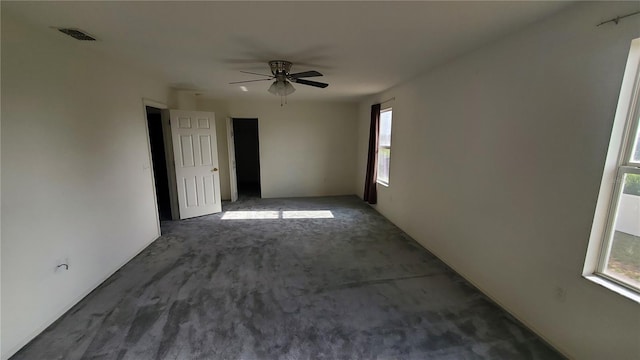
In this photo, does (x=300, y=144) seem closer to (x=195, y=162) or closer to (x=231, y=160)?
(x=231, y=160)

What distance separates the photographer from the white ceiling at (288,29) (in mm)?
1688

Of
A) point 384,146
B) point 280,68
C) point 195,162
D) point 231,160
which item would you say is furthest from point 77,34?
point 384,146

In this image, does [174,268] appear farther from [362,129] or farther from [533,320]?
[362,129]

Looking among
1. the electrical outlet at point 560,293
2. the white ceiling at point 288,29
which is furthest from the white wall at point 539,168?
the white ceiling at point 288,29

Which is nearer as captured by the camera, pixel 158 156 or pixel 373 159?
pixel 373 159

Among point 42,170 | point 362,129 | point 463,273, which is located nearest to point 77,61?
point 42,170

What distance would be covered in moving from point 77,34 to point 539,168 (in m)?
3.85

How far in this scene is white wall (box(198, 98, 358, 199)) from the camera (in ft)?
19.4

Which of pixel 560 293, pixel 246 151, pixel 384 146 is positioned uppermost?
pixel 384 146

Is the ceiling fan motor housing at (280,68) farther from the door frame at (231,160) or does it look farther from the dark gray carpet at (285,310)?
the door frame at (231,160)

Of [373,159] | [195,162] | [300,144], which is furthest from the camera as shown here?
[300,144]

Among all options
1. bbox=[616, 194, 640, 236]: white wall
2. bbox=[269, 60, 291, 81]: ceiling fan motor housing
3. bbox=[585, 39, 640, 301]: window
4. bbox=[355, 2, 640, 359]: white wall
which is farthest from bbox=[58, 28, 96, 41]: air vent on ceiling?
bbox=[616, 194, 640, 236]: white wall

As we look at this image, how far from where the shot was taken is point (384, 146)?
196 inches

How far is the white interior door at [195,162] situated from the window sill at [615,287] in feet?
16.7
